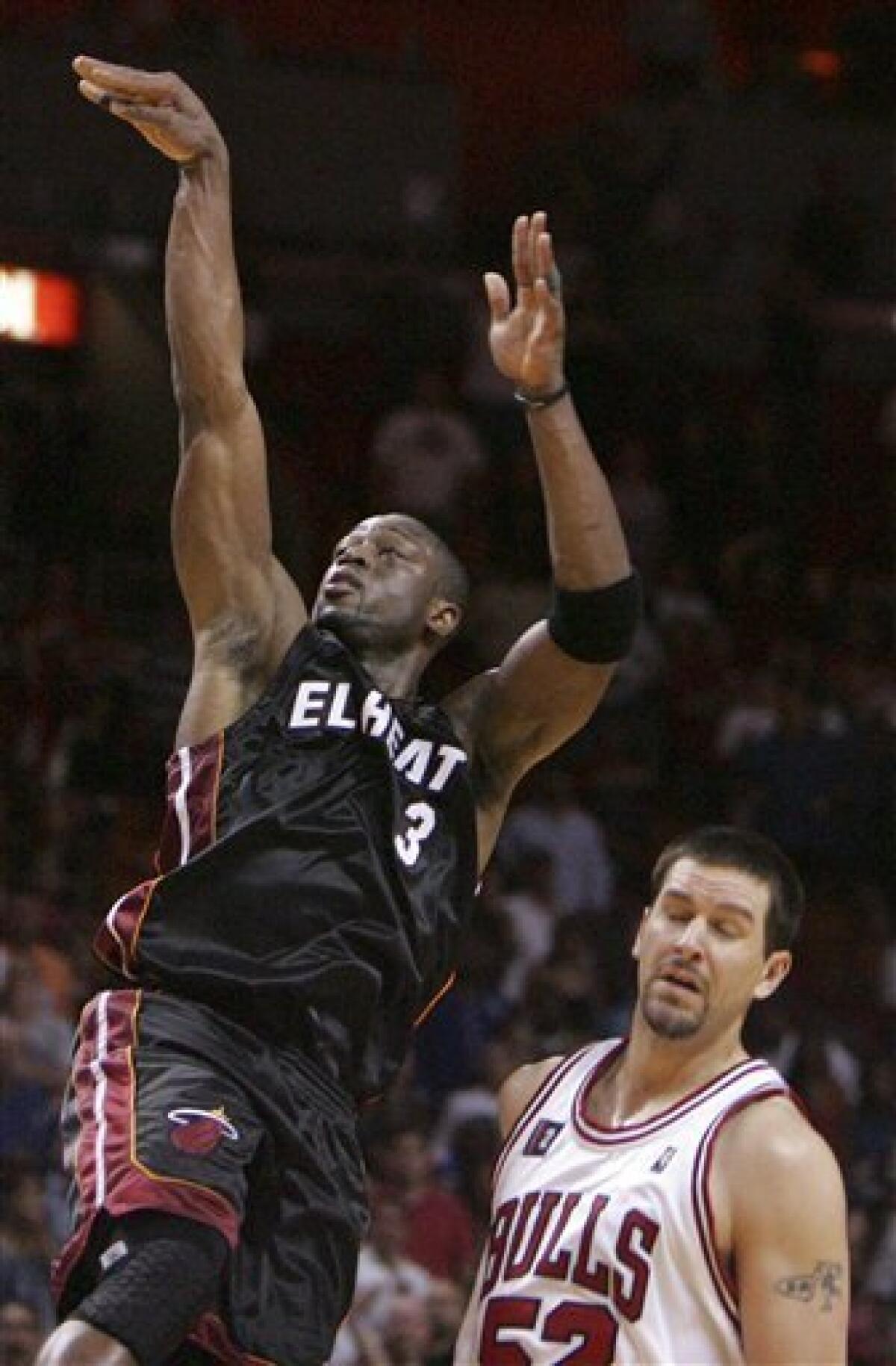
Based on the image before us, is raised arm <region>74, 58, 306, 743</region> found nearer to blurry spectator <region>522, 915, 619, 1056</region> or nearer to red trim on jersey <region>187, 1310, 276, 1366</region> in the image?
red trim on jersey <region>187, 1310, 276, 1366</region>

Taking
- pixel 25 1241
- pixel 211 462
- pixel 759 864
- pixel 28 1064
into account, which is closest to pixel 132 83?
pixel 211 462

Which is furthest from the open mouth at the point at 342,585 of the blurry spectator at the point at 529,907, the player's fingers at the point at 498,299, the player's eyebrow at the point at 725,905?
the blurry spectator at the point at 529,907

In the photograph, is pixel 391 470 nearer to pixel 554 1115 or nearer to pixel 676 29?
pixel 676 29

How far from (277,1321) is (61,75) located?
10649mm

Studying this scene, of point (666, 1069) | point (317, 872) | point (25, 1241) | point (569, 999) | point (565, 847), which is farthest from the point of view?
point (565, 847)

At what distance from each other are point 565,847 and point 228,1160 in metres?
7.26

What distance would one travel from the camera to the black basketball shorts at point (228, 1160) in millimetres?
4656

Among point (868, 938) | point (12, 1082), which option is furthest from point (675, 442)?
point (12, 1082)

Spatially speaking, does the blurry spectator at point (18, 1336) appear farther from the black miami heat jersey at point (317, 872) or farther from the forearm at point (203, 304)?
the forearm at point (203, 304)

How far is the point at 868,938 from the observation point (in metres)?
12.7

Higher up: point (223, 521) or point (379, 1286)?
point (223, 521)

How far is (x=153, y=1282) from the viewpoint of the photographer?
4473 mm

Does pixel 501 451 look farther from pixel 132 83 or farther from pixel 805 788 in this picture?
pixel 132 83

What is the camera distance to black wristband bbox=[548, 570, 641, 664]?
5227 millimetres
